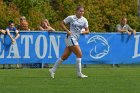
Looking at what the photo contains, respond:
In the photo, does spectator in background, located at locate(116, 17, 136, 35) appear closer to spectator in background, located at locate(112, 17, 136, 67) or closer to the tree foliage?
spectator in background, located at locate(112, 17, 136, 67)

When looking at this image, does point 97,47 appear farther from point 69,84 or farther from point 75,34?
point 69,84

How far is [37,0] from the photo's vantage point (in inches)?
1626

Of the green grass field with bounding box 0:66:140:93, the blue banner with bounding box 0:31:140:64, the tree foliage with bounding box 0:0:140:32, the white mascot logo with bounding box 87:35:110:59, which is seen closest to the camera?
the green grass field with bounding box 0:66:140:93

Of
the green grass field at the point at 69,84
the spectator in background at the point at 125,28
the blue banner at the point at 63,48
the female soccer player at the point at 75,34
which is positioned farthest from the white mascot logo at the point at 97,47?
the female soccer player at the point at 75,34

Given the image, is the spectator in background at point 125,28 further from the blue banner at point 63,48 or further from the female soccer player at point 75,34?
the female soccer player at point 75,34

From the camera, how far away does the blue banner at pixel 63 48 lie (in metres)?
18.4

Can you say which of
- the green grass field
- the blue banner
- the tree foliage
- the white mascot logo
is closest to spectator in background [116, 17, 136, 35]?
the blue banner

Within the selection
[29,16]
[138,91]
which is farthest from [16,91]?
[29,16]

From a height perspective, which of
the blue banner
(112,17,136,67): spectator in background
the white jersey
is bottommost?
the blue banner

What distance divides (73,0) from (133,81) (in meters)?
30.6

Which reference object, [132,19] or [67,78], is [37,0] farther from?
[67,78]

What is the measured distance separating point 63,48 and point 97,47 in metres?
1.18

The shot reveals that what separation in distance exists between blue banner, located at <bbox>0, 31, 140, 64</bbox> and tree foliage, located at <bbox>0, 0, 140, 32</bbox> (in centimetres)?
1508

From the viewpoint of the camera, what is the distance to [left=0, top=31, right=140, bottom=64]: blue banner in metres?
18.4
